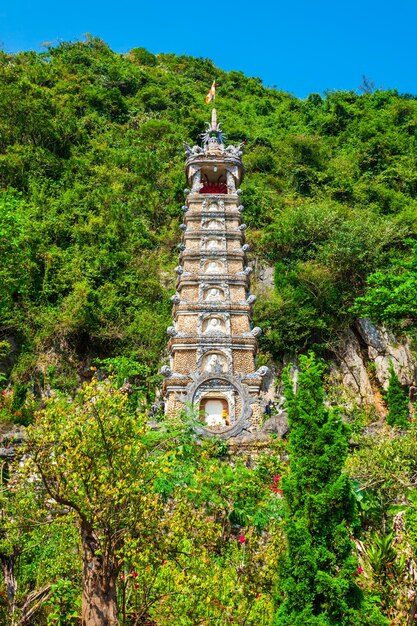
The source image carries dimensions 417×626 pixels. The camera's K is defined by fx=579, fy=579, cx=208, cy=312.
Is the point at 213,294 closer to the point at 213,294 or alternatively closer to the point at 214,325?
the point at 213,294

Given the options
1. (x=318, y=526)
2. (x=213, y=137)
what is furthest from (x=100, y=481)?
(x=213, y=137)

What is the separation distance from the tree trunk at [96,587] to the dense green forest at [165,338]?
0.08 feet

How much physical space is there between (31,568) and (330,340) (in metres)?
19.4

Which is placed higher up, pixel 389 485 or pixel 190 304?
pixel 190 304

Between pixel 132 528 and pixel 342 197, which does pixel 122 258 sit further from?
pixel 132 528

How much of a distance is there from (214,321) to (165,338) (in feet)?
15.6

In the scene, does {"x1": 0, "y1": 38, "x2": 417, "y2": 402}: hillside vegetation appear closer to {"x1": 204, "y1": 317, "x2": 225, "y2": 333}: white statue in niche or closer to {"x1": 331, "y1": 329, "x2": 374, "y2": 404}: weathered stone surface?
{"x1": 331, "y1": 329, "x2": 374, "y2": 404}: weathered stone surface

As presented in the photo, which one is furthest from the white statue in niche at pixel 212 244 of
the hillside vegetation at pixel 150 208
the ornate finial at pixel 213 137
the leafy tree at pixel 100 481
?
the leafy tree at pixel 100 481

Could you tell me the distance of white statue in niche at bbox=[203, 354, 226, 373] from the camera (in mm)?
18625

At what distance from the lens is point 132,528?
609cm

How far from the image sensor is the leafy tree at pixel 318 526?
22.3 ft

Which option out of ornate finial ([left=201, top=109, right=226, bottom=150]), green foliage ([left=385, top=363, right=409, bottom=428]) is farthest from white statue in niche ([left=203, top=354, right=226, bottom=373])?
ornate finial ([left=201, top=109, right=226, bottom=150])

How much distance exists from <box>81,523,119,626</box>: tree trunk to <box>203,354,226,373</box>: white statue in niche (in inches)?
484

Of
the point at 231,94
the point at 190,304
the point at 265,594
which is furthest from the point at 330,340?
the point at 231,94
